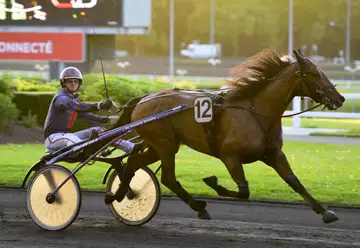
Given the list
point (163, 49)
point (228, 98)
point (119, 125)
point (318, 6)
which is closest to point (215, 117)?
point (228, 98)

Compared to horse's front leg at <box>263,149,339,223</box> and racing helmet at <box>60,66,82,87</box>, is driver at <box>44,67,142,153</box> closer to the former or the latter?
racing helmet at <box>60,66,82,87</box>

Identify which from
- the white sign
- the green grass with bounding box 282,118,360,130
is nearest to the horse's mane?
the white sign

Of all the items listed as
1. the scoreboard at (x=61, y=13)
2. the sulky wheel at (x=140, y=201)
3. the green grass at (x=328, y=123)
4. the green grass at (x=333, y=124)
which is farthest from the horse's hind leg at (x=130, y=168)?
the scoreboard at (x=61, y=13)

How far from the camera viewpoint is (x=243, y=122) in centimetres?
754

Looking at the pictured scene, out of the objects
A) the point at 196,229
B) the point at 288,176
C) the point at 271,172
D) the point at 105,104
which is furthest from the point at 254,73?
the point at 271,172

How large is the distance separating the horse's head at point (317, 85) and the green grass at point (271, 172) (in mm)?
2682

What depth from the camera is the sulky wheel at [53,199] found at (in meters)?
7.84

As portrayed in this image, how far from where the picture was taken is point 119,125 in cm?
842

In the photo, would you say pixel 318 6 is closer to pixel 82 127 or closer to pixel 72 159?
pixel 82 127

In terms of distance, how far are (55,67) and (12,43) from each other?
1.38 meters

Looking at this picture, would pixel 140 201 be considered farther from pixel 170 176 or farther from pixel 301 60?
pixel 301 60

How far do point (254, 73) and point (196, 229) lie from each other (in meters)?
1.53

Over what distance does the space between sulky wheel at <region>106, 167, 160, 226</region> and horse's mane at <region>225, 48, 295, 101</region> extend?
117 centimetres

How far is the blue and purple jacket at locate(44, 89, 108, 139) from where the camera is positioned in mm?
7934
